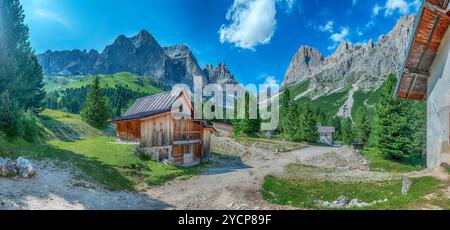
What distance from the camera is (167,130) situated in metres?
35.1

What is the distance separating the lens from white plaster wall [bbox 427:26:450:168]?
13.3 meters

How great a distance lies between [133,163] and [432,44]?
2349cm

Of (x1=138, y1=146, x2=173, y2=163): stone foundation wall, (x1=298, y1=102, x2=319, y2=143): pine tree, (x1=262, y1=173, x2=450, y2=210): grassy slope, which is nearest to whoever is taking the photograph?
(x1=262, y1=173, x2=450, y2=210): grassy slope

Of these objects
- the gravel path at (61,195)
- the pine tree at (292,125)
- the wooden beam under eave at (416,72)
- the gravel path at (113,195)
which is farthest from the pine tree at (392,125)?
the gravel path at (61,195)

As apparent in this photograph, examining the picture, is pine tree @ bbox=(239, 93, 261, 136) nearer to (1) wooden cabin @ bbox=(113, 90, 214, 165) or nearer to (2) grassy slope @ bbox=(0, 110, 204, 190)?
(1) wooden cabin @ bbox=(113, 90, 214, 165)

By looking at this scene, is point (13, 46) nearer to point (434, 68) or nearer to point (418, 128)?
point (434, 68)

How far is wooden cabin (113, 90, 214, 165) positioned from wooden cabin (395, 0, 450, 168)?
2552 centimetres

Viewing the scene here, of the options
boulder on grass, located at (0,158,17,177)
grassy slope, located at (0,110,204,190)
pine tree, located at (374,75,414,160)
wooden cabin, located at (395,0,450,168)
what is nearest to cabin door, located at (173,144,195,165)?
grassy slope, located at (0,110,204,190)

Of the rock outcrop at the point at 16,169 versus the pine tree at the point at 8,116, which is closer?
the rock outcrop at the point at 16,169

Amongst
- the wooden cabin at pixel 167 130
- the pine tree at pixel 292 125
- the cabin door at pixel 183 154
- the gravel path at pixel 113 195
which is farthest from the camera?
the pine tree at pixel 292 125

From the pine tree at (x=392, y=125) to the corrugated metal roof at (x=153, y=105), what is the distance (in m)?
32.6

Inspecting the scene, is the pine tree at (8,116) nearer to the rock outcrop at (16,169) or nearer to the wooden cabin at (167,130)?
the rock outcrop at (16,169)

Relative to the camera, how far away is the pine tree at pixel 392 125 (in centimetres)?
4372
